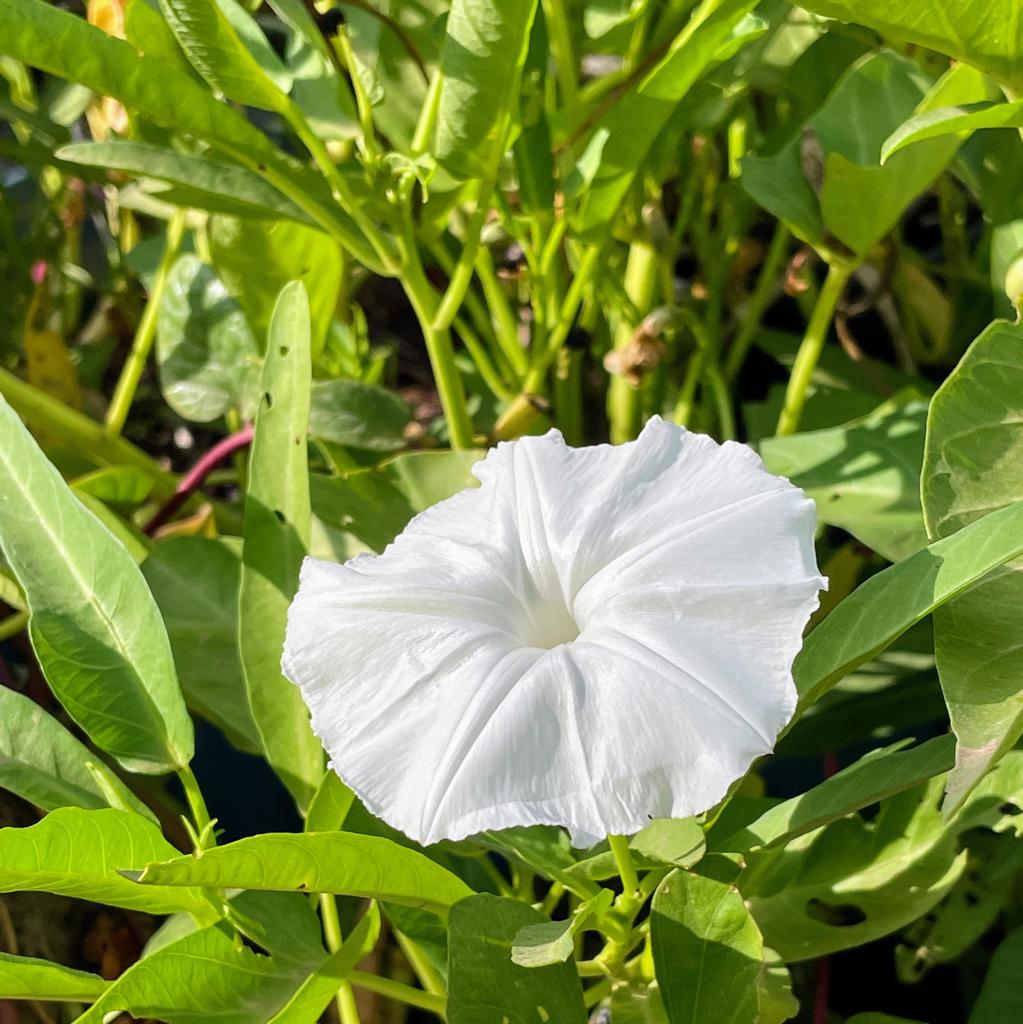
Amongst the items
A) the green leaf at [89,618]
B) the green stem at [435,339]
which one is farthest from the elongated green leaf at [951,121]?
the green leaf at [89,618]

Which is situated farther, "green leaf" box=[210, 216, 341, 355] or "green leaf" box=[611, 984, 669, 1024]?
"green leaf" box=[210, 216, 341, 355]

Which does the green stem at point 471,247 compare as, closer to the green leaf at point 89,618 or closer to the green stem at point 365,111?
the green stem at point 365,111

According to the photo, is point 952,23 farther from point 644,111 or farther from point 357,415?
point 357,415

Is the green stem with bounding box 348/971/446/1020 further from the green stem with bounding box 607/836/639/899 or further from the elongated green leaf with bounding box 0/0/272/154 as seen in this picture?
the elongated green leaf with bounding box 0/0/272/154

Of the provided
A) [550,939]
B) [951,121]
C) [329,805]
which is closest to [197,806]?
[329,805]

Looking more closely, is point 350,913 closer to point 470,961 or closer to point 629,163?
point 470,961

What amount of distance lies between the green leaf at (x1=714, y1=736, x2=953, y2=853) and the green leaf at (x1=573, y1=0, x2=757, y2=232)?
0.90 feet

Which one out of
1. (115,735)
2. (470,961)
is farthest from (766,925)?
(115,735)

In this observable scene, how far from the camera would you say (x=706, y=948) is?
1.34 ft

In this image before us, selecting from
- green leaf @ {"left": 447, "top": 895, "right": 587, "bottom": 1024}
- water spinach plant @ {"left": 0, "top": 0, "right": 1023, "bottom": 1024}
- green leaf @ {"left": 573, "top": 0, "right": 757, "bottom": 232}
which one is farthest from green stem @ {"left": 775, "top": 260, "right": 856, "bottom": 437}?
green leaf @ {"left": 447, "top": 895, "right": 587, "bottom": 1024}

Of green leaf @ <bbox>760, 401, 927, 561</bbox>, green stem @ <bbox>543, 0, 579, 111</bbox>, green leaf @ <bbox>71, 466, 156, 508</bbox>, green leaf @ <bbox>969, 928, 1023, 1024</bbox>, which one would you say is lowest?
green leaf @ <bbox>969, 928, 1023, 1024</bbox>

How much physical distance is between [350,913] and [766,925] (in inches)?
9.8

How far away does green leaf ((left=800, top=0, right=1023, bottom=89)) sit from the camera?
42 centimetres

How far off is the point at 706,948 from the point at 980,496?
181 mm
